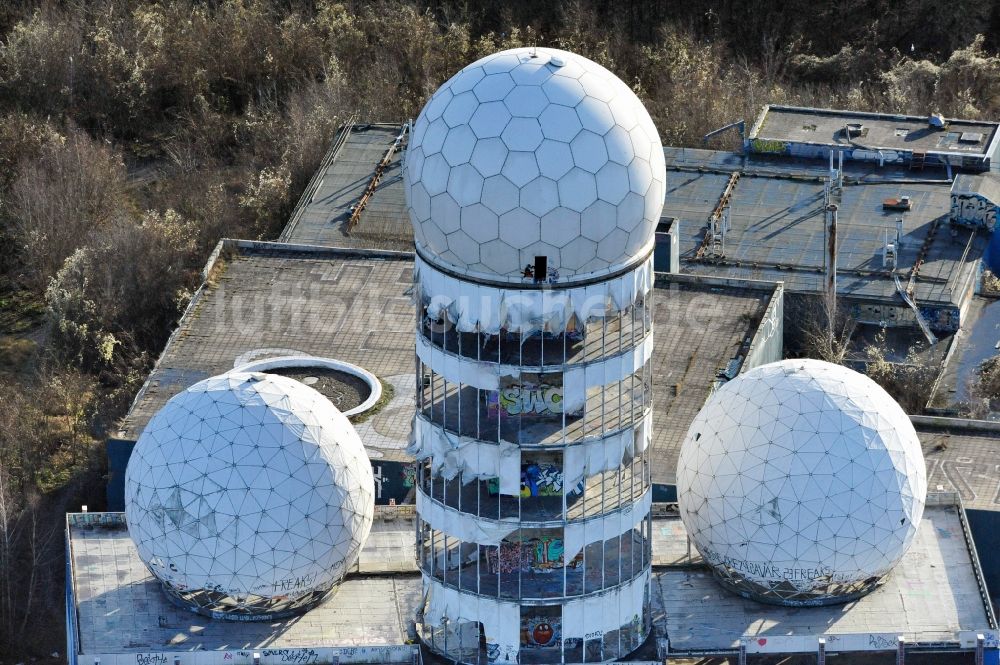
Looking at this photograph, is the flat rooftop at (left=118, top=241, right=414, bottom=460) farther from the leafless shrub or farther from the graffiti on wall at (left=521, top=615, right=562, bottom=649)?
the graffiti on wall at (left=521, top=615, right=562, bottom=649)

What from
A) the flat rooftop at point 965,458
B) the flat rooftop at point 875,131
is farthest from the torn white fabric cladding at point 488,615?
the flat rooftop at point 875,131

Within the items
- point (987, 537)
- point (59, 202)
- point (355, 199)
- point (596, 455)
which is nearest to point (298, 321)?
point (355, 199)

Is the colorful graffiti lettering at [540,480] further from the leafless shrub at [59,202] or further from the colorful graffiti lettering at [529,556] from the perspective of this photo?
the leafless shrub at [59,202]

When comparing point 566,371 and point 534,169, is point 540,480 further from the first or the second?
point 534,169

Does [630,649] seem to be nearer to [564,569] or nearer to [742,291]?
[564,569]

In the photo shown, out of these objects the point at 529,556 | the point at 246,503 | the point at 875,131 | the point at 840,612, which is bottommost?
the point at 840,612

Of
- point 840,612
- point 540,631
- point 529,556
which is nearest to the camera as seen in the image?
point 529,556

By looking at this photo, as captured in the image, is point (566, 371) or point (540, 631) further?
point (540, 631)

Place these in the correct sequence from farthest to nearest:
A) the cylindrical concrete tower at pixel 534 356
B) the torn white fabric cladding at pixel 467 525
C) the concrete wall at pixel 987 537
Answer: the concrete wall at pixel 987 537 < the torn white fabric cladding at pixel 467 525 < the cylindrical concrete tower at pixel 534 356
